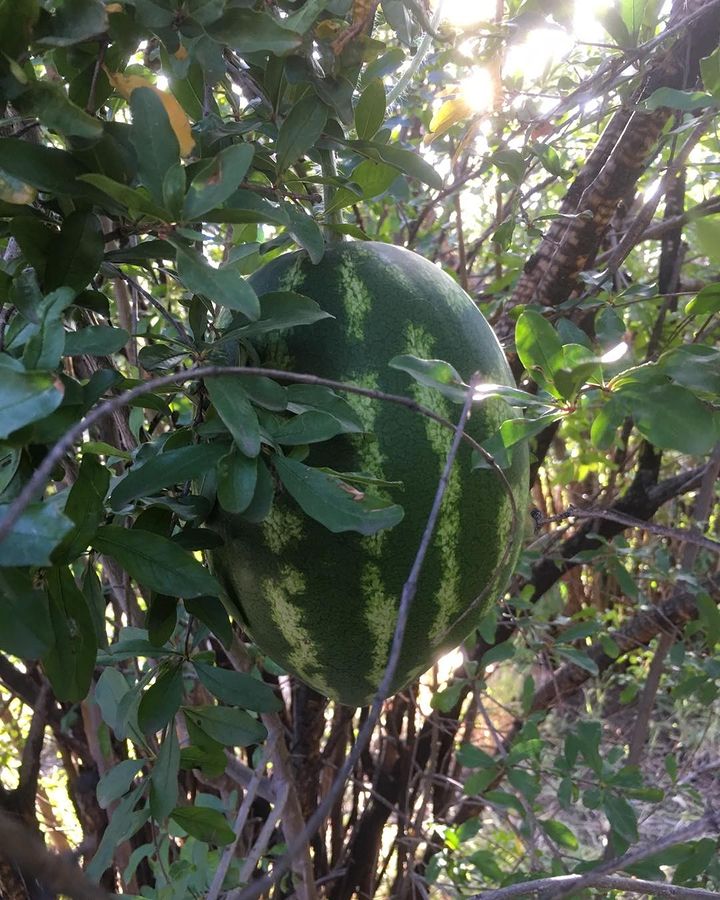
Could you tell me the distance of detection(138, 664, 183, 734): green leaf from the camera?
812mm

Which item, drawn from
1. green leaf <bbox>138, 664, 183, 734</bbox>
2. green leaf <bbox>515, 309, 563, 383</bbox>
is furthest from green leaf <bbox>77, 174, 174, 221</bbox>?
green leaf <bbox>138, 664, 183, 734</bbox>

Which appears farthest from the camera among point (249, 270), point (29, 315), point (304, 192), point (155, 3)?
point (249, 270)

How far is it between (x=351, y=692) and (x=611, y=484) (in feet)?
5.68

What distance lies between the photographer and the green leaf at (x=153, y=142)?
2.14ft

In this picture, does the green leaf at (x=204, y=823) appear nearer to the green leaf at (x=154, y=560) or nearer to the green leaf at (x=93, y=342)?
the green leaf at (x=154, y=560)

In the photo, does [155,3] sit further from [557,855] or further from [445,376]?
[557,855]

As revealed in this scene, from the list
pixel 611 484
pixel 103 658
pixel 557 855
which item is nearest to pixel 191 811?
pixel 103 658

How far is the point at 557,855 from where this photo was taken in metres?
1.37

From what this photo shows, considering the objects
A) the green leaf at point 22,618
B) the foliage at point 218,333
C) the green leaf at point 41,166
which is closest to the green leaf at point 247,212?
the foliage at point 218,333

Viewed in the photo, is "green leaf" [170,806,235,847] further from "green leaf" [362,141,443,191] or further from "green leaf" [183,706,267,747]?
"green leaf" [362,141,443,191]

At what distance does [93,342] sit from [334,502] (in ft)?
0.76

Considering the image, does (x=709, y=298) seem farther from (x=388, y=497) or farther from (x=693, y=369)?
(x=388, y=497)

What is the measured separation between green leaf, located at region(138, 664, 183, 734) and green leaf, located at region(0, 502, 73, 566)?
15.6 inches

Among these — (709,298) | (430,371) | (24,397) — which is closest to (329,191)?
(430,371)
